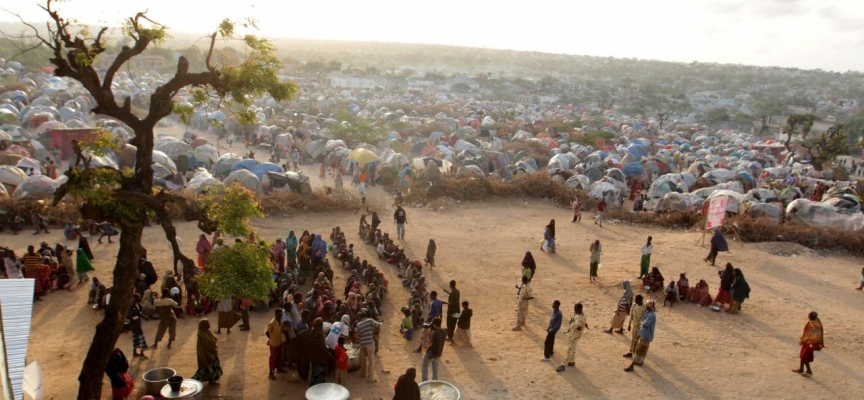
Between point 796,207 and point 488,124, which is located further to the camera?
point 488,124

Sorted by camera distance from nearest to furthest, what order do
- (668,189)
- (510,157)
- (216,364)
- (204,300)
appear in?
(216,364) < (204,300) < (668,189) < (510,157)

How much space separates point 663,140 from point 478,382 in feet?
132

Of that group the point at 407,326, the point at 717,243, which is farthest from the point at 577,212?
the point at 407,326

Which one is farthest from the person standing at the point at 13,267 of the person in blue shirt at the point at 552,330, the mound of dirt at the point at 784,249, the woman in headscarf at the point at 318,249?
the mound of dirt at the point at 784,249

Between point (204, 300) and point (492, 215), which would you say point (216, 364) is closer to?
point (204, 300)

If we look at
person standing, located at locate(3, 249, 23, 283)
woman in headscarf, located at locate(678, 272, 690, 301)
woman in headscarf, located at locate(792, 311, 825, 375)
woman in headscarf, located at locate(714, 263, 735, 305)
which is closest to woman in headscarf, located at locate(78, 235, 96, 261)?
person standing, located at locate(3, 249, 23, 283)

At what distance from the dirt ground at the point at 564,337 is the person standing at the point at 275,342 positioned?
0.72ft

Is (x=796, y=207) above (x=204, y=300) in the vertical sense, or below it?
above

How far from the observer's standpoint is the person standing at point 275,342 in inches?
294

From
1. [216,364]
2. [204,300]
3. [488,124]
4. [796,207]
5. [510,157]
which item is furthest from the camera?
[488,124]

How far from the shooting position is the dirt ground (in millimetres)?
7730

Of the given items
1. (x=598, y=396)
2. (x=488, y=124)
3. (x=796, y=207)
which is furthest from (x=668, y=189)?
(x=488, y=124)

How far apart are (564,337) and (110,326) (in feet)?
22.3

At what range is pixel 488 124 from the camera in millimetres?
42188
